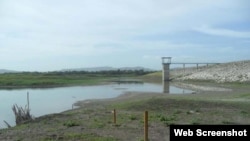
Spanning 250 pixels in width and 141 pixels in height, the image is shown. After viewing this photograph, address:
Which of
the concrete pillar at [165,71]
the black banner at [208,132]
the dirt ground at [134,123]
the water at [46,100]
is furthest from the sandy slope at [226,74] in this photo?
the black banner at [208,132]

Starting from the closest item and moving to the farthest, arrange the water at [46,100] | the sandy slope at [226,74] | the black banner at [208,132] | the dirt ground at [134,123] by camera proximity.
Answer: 1. the black banner at [208,132]
2. the dirt ground at [134,123]
3. the water at [46,100]
4. the sandy slope at [226,74]

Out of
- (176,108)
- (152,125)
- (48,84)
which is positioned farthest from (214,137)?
(48,84)

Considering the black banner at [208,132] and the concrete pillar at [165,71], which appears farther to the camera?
the concrete pillar at [165,71]

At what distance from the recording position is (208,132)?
596 cm

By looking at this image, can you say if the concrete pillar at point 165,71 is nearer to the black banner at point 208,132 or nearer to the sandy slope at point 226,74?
the sandy slope at point 226,74

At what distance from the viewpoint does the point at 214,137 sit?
19.9ft

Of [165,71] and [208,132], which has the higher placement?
[165,71]

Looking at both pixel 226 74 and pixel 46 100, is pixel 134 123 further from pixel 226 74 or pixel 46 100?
pixel 226 74

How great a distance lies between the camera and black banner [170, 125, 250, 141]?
5.88 meters

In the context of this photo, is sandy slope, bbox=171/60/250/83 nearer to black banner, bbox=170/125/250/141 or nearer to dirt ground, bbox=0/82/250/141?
dirt ground, bbox=0/82/250/141

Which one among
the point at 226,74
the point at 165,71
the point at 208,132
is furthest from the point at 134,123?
the point at 165,71

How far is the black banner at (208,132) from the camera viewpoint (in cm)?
588

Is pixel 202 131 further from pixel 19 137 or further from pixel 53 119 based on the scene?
A: pixel 53 119

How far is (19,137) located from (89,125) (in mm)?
3294
